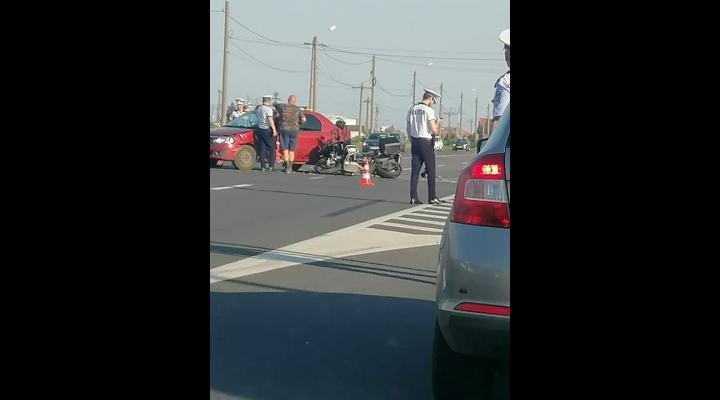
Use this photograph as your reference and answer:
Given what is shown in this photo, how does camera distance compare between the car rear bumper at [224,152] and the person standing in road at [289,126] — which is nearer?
the person standing in road at [289,126]

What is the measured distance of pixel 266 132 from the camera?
21.6 metres

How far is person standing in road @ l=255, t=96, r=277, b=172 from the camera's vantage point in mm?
20938

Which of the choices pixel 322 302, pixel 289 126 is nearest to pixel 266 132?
pixel 289 126

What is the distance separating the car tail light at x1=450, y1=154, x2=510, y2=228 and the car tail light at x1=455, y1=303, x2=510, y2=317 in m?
0.28

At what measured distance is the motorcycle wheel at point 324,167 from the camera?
73.2ft

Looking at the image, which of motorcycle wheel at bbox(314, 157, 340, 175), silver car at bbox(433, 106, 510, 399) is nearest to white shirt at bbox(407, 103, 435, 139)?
motorcycle wheel at bbox(314, 157, 340, 175)

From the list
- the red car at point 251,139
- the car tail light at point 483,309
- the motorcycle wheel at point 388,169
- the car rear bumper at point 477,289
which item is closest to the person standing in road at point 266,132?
the red car at point 251,139

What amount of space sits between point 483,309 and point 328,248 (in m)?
5.84

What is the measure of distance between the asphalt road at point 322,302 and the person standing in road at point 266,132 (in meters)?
8.04

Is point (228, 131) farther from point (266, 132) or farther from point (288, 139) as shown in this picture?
point (288, 139)

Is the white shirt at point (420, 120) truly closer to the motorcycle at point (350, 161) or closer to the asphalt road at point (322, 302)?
the asphalt road at point (322, 302)
